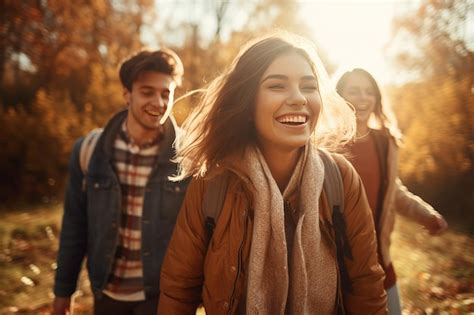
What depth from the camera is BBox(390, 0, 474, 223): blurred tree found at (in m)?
7.10

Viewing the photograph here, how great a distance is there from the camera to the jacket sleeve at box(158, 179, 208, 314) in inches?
68.4

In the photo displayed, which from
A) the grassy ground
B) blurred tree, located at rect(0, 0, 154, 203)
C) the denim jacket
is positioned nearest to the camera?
the denim jacket

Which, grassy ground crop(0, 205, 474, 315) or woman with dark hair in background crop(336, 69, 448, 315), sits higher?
woman with dark hair in background crop(336, 69, 448, 315)

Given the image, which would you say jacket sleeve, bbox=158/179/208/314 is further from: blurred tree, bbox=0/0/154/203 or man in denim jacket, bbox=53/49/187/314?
blurred tree, bbox=0/0/154/203

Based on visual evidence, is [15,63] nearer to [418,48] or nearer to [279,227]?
[418,48]

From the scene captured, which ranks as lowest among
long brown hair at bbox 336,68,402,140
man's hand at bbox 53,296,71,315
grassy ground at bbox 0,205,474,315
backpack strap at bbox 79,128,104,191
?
grassy ground at bbox 0,205,474,315

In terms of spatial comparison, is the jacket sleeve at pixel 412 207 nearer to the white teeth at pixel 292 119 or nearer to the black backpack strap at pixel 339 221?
the black backpack strap at pixel 339 221

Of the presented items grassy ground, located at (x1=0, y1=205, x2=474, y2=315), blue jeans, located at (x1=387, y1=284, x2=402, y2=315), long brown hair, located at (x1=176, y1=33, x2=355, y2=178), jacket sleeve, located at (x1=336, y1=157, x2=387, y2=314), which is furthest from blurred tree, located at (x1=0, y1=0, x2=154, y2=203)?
jacket sleeve, located at (x1=336, y1=157, x2=387, y2=314)

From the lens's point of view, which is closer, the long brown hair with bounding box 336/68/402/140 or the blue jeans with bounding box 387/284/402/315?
the blue jeans with bounding box 387/284/402/315

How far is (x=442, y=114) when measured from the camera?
24.0ft

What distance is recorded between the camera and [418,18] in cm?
1039

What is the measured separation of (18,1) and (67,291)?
964cm

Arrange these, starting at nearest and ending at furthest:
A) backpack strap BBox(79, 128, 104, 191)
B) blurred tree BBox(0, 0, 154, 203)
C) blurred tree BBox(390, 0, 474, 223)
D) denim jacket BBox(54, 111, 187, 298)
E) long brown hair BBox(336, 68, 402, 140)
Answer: denim jacket BBox(54, 111, 187, 298)
backpack strap BBox(79, 128, 104, 191)
long brown hair BBox(336, 68, 402, 140)
blurred tree BBox(390, 0, 474, 223)
blurred tree BBox(0, 0, 154, 203)

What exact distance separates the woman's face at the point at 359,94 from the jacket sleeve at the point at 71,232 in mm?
1869
